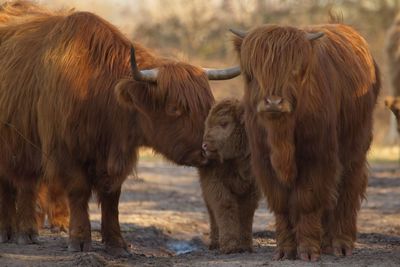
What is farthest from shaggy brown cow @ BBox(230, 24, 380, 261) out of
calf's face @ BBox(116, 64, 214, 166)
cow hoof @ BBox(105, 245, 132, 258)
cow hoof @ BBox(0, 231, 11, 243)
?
cow hoof @ BBox(0, 231, 11, 243)

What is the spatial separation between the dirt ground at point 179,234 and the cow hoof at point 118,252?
0.05 metres

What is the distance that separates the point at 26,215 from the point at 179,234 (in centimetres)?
224

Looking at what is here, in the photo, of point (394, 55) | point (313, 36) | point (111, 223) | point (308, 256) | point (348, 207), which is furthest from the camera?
point (394, 55)

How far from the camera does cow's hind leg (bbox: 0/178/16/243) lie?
32.9 ft

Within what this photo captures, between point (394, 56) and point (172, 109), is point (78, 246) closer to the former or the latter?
point (172, 109)

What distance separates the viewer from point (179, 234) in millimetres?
11570

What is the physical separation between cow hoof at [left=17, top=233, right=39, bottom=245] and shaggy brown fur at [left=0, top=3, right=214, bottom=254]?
70 centimetres

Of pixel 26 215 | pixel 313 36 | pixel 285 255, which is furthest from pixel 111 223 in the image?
pixel 313 36

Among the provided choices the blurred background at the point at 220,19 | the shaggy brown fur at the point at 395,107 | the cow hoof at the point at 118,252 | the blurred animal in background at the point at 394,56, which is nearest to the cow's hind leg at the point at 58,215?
the cow hoof at the point at 118,252

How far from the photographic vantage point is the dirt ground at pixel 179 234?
800cm

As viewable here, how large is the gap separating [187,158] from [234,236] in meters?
0.77

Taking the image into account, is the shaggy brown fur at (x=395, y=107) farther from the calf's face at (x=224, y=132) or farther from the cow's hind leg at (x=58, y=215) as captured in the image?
the cow's hind leg at (x=58, y=215)

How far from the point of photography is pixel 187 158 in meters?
8.64

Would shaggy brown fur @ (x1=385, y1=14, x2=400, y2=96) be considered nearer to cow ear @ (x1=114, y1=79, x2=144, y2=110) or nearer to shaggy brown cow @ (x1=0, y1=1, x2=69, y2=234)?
shaggy brown cow @ (x1=0, y1=1, x2=69, y2=234)
